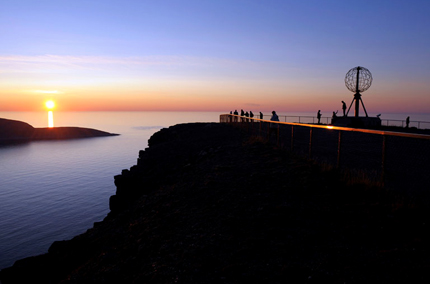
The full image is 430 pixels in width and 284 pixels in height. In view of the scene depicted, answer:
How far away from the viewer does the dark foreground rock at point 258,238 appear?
388 cm

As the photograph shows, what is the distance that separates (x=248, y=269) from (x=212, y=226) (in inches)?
70.4

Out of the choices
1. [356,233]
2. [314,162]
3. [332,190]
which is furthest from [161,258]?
[314,162]

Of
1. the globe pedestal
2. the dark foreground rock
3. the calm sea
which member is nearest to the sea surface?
the calm sea

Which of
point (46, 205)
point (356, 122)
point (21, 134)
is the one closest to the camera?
point (356, 122)

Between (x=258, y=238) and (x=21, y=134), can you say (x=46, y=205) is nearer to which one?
(x=258, y=238)

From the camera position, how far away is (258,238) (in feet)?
16.1

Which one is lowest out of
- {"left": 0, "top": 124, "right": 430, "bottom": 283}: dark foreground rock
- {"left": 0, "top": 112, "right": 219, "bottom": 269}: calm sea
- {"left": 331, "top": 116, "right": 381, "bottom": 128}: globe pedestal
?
{"left": 0, "top": 112, "right": 219, "bottom": 269}: calm sea

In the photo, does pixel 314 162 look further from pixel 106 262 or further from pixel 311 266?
pixel 106 262

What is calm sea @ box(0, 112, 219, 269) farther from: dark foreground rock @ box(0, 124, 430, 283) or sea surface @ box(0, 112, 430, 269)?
dark foreground rock @ box(0, 124, 430, 283)

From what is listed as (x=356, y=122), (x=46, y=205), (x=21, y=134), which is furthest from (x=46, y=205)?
(x=21, y=134)

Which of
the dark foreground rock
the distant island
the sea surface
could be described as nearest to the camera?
the dark foreground rock

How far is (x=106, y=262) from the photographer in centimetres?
564

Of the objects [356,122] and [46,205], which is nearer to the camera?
[356,122]

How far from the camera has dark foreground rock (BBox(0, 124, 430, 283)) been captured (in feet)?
12.7
